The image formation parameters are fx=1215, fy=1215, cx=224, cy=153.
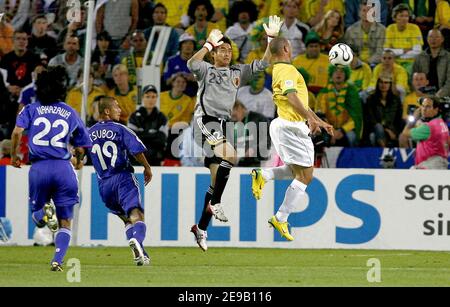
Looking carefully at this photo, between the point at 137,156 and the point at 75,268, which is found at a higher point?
the point at 137,156

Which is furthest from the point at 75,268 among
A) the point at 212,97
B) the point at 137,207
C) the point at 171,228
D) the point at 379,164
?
the point at 379,164

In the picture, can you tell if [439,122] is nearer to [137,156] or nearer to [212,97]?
[212,97]

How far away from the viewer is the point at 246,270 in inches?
548

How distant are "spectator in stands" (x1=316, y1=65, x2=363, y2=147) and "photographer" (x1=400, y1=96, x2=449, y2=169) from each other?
106 centimetres

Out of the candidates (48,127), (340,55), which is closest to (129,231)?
(48,127)

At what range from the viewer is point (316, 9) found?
20.4 metres

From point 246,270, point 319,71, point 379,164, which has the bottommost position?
point 246,270

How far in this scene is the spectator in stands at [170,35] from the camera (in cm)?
2000

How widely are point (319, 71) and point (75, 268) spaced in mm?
7736

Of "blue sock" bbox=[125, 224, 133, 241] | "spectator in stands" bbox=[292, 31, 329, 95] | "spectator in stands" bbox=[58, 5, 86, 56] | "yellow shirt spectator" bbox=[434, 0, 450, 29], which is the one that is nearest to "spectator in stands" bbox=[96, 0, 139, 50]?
"spectator in stands" bbox=[58, 5, 86, 56]

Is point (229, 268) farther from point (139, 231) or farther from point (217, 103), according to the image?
point (217, 103)

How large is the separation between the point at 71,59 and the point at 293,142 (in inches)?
249

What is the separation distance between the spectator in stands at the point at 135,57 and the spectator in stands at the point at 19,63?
152cm

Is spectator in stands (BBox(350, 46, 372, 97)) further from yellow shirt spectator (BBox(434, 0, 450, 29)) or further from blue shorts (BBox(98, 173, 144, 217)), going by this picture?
blue shorts (BBox(98, 173, 144, 217))
